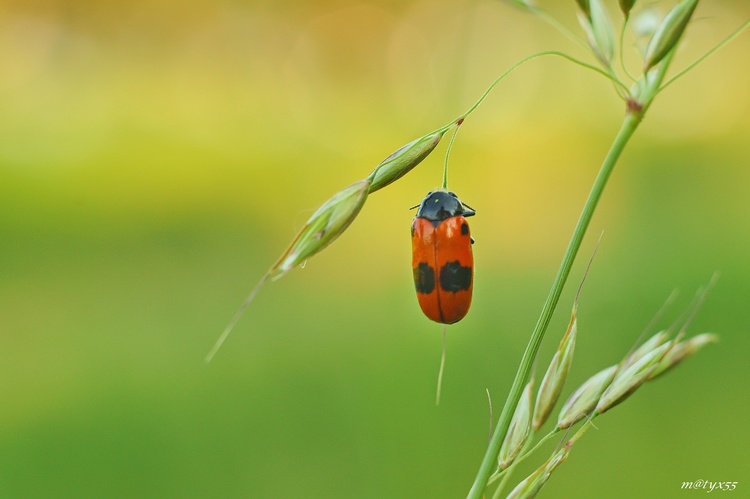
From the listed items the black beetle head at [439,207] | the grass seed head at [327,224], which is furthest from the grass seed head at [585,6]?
the black beetle head at [439,207]

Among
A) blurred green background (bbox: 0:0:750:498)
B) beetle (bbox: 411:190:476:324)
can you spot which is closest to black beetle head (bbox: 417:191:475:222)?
beetle (bbox: 411:190:476:324)

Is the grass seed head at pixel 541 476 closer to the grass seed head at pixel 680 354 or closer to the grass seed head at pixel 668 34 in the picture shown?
the grass seed head at pixel 680 354

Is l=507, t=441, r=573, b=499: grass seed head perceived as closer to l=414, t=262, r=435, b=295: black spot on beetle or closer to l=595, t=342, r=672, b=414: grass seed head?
l=595, t=342, r=672, b=414: grass seed head

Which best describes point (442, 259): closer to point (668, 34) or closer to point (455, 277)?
point (455, 277)

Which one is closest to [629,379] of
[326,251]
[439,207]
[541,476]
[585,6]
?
[541,476]

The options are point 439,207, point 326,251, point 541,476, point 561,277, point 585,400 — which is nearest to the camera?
point 561,277

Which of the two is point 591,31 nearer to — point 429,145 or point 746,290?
point 429,145
